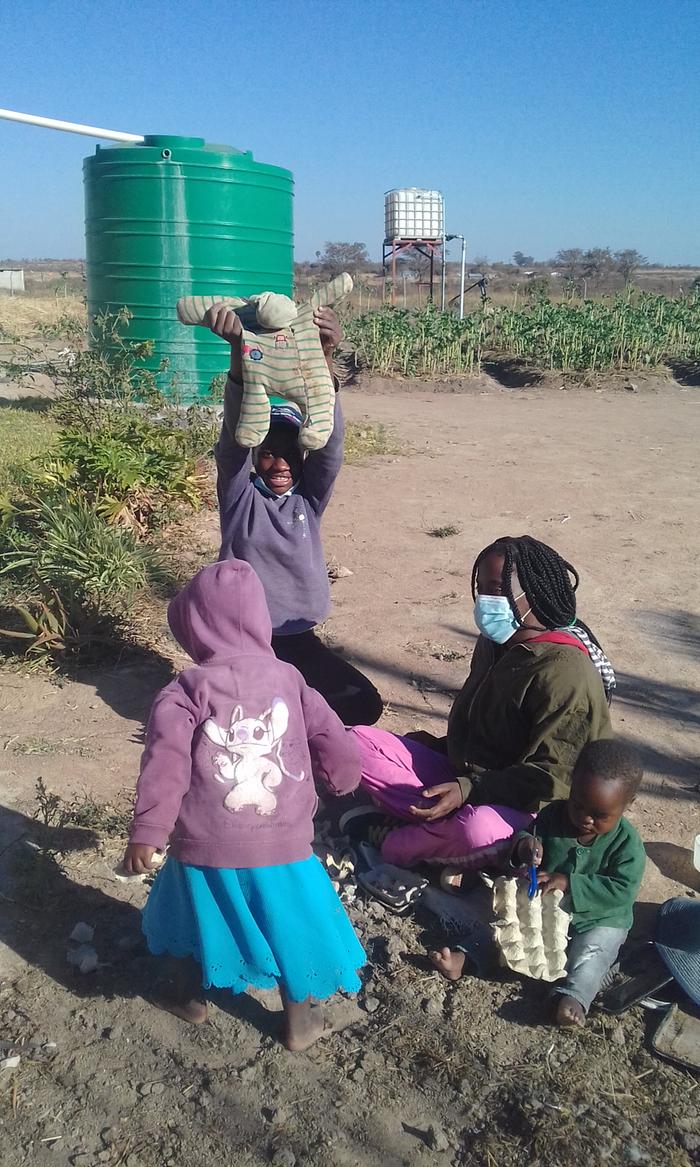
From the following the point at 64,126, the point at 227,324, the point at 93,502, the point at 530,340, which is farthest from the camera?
the point at 530,340

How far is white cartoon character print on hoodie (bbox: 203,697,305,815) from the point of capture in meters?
2.27

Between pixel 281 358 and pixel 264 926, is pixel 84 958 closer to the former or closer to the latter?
pixel 264 926

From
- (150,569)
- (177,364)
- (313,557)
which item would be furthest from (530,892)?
(177,364)

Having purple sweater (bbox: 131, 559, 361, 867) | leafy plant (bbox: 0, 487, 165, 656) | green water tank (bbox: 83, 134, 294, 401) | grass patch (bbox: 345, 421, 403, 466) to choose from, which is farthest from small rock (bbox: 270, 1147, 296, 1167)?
green water tank (bbox: 83, 134, 294, 401)

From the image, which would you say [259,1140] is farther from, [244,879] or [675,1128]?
[675,1128]

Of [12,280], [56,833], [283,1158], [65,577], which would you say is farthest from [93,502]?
[12,280]

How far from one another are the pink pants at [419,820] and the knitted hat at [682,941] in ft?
1.50

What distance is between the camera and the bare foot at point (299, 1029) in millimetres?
2393

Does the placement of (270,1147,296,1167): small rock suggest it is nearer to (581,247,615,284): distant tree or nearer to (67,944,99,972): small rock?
(67,944,99,972): small rock

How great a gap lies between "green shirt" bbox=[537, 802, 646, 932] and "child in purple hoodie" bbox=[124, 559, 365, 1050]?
661mm

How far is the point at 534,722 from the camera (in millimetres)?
2912

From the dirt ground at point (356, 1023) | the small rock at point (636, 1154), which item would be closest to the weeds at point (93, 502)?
the dirt ground at point (356, 1023)

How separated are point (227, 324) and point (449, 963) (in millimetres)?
2098

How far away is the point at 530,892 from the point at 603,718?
55cm
